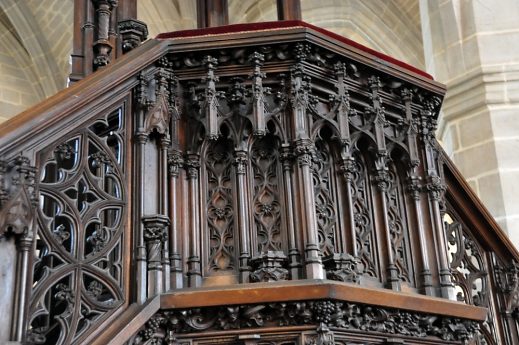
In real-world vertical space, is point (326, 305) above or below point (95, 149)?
below

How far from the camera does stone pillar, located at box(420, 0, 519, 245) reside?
18.7 ft

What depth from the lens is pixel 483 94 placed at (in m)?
5.96

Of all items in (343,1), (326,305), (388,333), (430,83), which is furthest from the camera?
(343,1)

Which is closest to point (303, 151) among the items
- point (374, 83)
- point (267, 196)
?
point (267, 196)

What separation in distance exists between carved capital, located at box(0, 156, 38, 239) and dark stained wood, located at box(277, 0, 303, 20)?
274cm

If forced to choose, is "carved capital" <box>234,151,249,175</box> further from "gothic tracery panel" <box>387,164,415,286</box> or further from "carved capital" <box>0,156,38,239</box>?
"carved capital" <box>0,156,38,239</box>

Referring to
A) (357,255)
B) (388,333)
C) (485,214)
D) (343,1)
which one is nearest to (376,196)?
(357,255)

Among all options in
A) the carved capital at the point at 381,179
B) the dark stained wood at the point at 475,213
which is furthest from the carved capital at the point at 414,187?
the dark stained wood at the point at 475,213

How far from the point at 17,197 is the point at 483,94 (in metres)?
4.37

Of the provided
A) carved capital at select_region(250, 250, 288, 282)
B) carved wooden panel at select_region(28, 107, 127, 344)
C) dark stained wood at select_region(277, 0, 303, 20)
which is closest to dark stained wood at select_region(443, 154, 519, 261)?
carved capital at select_region(250, 250, 288, 282)

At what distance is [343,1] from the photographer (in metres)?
13.1

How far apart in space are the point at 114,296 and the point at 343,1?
36.5 ft

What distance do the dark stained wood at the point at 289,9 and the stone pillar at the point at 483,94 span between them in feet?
5.97

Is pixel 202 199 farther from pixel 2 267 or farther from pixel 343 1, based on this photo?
pixel 343 1
